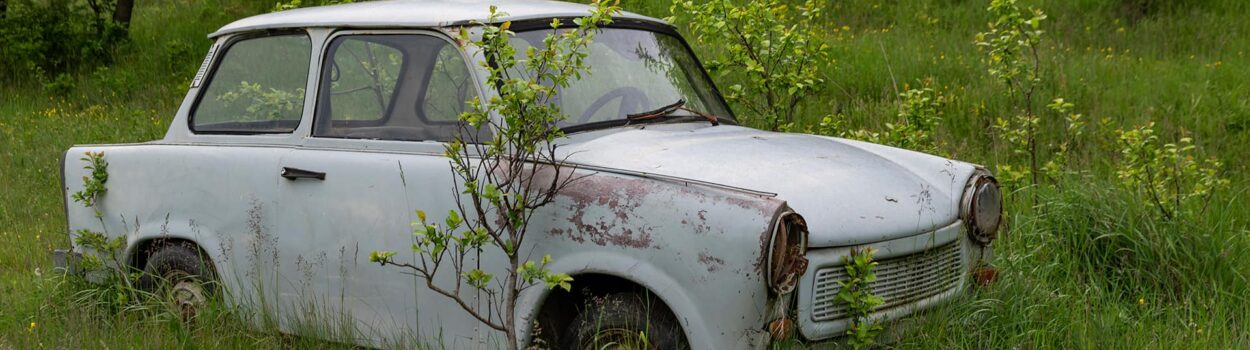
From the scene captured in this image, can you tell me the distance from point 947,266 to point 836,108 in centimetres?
568

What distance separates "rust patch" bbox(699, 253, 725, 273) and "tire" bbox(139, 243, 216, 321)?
2279 mm

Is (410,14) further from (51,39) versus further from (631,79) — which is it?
(51,39)

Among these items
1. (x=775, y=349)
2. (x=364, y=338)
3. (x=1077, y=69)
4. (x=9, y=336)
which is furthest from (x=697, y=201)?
(x=1077, y=69)

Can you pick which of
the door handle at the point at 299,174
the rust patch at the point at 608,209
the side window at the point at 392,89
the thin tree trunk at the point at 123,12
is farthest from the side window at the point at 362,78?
the thin tree trunk at the point at 123,12

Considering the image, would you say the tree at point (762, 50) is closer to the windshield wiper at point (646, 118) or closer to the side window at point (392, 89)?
the windshield wiper at point (646, 118)

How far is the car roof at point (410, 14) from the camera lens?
4.51m

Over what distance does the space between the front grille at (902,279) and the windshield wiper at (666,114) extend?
3.66ft

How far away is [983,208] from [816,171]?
69 cm

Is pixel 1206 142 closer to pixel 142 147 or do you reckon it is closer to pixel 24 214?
pixel 142 147

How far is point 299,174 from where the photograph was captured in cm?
456

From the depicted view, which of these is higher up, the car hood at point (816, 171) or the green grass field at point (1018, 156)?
the car hood at point (816, 171)

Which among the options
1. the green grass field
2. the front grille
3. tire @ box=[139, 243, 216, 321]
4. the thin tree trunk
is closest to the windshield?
the front grille

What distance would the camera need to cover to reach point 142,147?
512cm

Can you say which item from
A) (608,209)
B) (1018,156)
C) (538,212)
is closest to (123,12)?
(1018,156)
